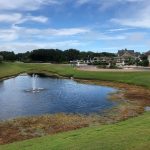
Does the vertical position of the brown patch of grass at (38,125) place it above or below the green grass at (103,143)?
below

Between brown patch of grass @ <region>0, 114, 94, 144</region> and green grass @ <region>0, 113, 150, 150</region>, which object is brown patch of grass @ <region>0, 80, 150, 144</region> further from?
green grass @ <region>0, 113, 150, 150</region>

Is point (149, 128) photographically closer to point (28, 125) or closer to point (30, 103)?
point (28, 125)

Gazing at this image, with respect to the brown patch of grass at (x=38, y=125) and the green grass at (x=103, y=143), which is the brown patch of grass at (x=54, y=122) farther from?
the green grass at (x=103, y=143)

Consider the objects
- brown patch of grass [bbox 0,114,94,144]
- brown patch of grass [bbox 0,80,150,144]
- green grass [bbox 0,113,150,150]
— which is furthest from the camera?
brown patch of grass [bbox 0,80,150,144]

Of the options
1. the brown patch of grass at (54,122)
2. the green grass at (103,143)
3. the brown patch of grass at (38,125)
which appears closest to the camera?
the green grass at (103,143)

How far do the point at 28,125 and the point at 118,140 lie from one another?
44.2 ft

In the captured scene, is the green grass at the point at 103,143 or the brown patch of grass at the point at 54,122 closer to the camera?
the green grass at the point at 103,143

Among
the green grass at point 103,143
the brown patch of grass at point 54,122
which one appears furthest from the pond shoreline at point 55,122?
the green grass at point 103,143

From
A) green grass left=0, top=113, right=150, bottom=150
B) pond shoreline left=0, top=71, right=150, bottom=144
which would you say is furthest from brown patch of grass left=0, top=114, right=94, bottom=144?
green grass left=0, top=113, right=150, bottom=150

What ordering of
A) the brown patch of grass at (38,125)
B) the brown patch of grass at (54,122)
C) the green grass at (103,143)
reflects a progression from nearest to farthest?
1. the green grass at (103,143)
2. the brown patch of grass at (38,125)
3. the brown patch of grass at (54,122)

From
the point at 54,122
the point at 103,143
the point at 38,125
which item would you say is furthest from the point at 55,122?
the point at 103,143

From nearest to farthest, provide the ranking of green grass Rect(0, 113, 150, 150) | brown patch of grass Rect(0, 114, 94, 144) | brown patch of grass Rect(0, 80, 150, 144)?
green grass Rect(0, 113, 150, 150)
brown patch of grass Rect(0, 114, 94, 144)
brown patch of grass Rect(0, 80, 150, 144)

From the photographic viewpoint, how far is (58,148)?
60.1ft

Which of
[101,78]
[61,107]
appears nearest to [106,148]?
[61,107]
